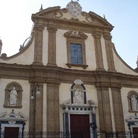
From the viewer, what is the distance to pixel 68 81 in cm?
1769

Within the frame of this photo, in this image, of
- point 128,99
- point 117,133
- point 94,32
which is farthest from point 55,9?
point 117,133

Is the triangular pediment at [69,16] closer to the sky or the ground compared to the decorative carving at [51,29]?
closer to the sky

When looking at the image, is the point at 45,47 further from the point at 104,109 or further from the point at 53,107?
the point at 104,109

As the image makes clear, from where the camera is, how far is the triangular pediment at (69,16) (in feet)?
63.9

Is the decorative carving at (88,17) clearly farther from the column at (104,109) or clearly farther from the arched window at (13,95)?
the arched window at (13,95)

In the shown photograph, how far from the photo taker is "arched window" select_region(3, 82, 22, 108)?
15.9m

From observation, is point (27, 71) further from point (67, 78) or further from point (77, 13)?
point (77, 13)

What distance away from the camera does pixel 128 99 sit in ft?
61.5

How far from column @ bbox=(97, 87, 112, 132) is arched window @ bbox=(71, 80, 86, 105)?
1.19 meters

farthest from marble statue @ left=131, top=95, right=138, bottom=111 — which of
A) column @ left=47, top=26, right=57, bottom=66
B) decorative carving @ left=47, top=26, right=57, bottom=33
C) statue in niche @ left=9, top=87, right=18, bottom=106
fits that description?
statue in niche @ left=9, top=87, right=18, bottom=106

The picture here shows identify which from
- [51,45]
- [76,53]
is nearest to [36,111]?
[51,45]

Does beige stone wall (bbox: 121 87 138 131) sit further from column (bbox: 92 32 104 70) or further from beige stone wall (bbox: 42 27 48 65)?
beige stone wall (bbox: 42 27 48 65)

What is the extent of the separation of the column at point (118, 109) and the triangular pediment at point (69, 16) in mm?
5888

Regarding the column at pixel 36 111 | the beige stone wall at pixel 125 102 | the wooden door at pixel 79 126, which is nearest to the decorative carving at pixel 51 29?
the column at pixel 36 111
